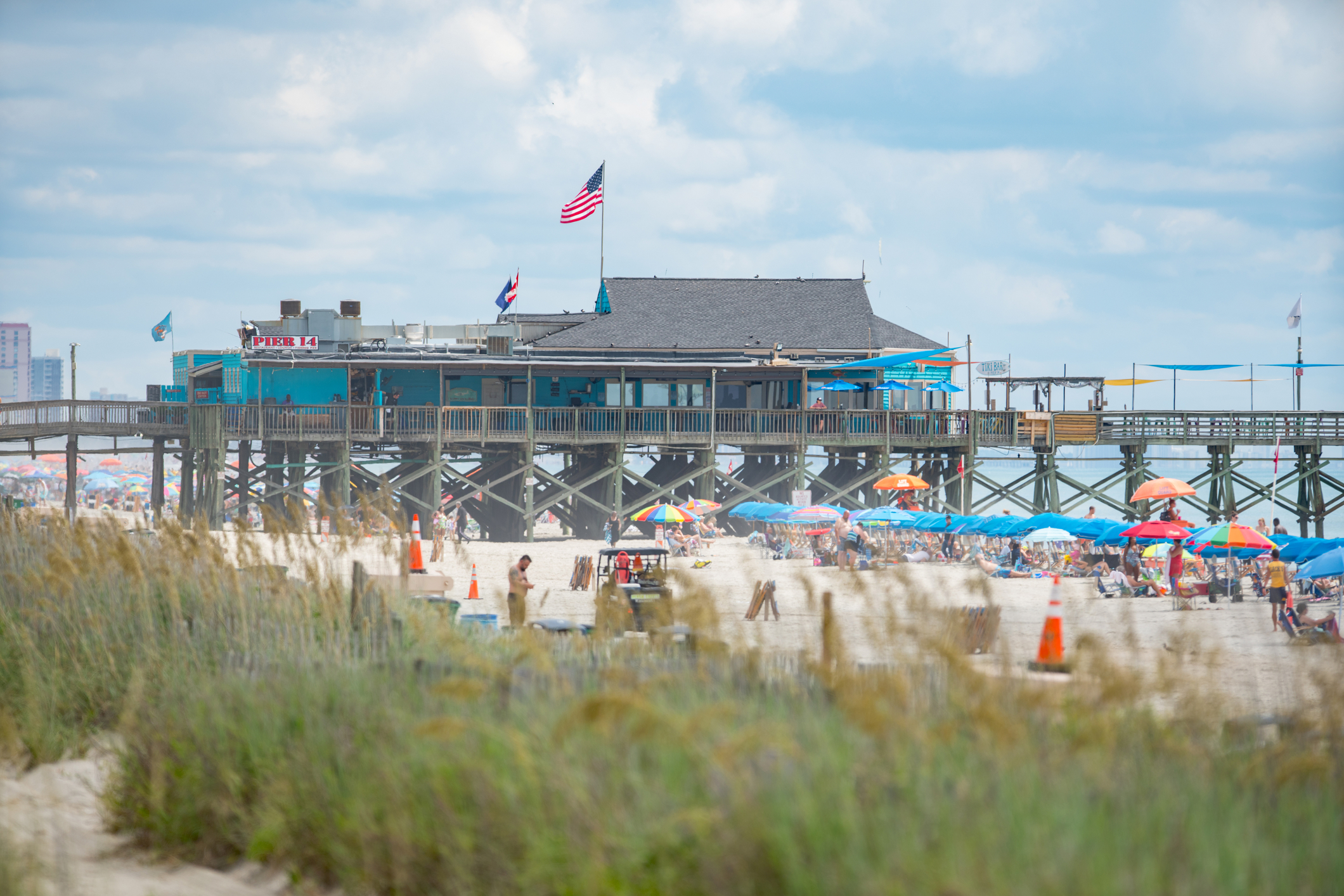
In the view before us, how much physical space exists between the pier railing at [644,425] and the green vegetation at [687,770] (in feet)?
83.0

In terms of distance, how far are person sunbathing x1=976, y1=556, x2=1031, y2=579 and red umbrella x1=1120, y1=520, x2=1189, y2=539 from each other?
311 cm

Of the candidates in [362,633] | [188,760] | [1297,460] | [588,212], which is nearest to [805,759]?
[188,760]

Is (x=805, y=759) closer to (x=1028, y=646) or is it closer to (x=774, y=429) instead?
(x=1028, y=646)

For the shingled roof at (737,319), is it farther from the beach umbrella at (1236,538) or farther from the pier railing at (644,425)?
the beach umbrella at (1236,538)

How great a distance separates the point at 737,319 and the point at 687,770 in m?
34.9

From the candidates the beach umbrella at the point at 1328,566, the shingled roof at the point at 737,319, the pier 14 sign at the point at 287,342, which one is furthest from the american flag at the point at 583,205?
the beach umbrella at the point at 1328,566

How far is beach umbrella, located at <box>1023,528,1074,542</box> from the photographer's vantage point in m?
24.0

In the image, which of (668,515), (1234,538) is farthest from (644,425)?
(1234,538)

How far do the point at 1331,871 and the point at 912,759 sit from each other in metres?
1.29

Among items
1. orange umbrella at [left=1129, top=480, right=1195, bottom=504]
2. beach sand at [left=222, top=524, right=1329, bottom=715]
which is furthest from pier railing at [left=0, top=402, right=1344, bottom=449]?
orange umbrella at [left=1129, top=480, right=1195, bottom=504]

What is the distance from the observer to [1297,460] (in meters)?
37.0

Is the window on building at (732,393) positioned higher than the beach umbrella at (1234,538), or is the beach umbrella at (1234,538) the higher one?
the window on building at (732,393)

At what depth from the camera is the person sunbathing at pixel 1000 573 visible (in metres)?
24.6

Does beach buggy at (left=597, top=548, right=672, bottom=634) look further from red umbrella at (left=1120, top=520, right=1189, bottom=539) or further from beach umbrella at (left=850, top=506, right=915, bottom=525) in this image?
red umbrella at (left=1120, top=520, right=1189, bottom=539)
